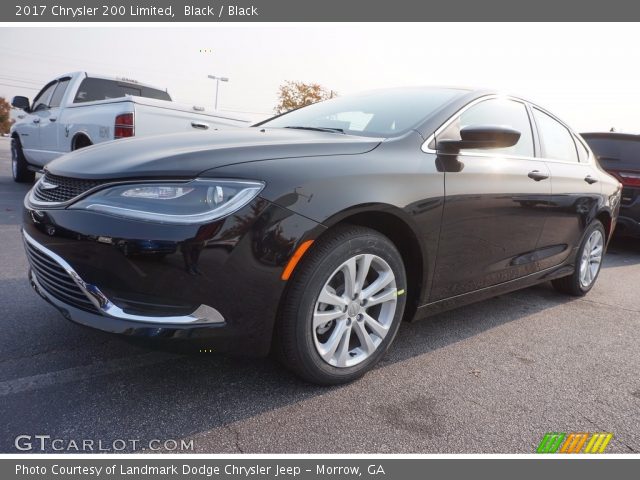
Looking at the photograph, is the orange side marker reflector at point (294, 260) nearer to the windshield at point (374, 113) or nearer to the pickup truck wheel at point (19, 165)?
the windshield at point (374, 113)

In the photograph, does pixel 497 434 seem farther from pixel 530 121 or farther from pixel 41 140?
pixel 41 140

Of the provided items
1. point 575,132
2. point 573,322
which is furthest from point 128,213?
point 575,132

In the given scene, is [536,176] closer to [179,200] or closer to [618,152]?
[179,200]

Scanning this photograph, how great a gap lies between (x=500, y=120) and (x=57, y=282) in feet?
8.92

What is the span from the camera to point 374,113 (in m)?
3.01

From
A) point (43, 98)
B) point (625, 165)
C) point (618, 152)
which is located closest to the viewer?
point (625, 165)

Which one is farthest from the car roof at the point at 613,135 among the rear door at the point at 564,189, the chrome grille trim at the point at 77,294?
the chrome grille trim at the point at 77,294

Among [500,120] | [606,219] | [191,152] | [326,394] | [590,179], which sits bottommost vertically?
[326,394]

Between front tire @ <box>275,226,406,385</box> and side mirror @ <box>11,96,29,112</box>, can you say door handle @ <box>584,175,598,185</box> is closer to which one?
front tire @ <box>275,226,406,385</box>

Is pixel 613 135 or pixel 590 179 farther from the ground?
pixel 613 135

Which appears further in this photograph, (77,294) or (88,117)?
(88,117)

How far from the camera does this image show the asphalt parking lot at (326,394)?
Answer: 188 centimetres

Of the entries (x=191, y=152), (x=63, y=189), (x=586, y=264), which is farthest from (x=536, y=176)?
(x=63, y=189)

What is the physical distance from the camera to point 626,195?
6.40 meters
